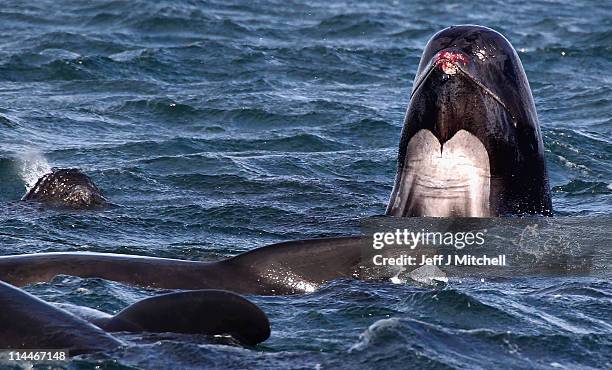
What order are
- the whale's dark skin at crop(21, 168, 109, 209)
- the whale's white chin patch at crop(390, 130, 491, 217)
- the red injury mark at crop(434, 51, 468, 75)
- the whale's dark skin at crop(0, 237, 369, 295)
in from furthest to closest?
the whale's dark skin at crop(21, 168, 109, 209)
the whale's white chin patch at crop(390, 130, 491, 217)
the red injury mark at crop(434, 51, 468, 75)
the whale's dark skin at crop(0, 237, 369, 295)

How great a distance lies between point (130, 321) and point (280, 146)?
742 cm

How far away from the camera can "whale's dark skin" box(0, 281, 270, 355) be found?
633 centimetres

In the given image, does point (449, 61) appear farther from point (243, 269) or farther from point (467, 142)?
point (243, 269)

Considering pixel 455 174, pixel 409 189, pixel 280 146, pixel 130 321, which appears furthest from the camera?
pixel 280 146

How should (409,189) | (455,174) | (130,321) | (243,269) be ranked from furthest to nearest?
(409,189) < (455,174) < (243,269) < (130,321)

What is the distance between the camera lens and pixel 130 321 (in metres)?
6.59

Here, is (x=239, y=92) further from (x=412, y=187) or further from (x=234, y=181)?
(x=412, y=187)

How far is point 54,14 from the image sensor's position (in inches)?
835

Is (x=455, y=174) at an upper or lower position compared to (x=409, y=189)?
upper

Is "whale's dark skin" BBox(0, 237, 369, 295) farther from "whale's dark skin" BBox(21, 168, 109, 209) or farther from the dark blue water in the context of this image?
"whale's dark skin" BBox(21, 168, 109, 209)

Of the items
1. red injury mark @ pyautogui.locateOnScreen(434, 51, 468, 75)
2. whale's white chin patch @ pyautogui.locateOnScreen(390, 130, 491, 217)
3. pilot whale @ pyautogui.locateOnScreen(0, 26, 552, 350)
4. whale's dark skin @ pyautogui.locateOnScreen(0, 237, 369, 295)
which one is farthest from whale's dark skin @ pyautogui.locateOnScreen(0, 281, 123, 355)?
red injury mark @ pyautogui.locateOnScreen(434, 51, 468, 75)

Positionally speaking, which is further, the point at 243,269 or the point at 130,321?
the point at 243,269

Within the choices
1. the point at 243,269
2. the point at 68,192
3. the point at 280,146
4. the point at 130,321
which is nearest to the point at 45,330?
the point at 130,321

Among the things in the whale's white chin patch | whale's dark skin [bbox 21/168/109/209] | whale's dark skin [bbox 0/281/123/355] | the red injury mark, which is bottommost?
whale's dark skin [bbox 21/168/109/209]
